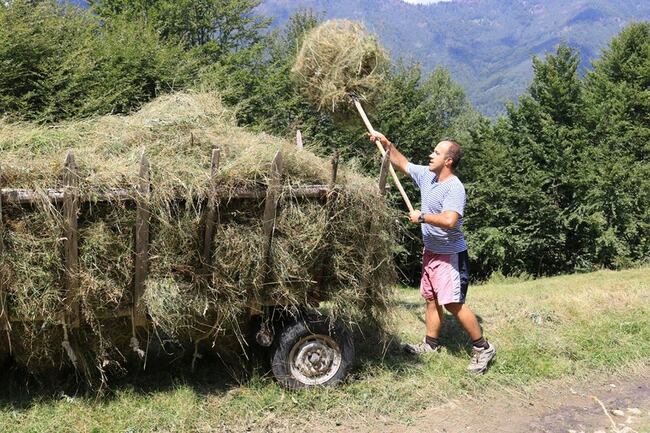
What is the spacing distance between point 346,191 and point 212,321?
5.01 feet

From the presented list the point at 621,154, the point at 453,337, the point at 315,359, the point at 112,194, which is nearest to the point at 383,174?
the point at 315,359

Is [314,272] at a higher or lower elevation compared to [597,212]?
higher

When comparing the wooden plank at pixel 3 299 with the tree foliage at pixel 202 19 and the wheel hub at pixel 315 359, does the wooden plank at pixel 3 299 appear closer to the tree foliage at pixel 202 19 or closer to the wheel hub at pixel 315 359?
the wheel hub at pixel 315 359

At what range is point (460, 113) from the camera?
5134 cm

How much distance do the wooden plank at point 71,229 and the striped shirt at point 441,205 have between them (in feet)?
10.6

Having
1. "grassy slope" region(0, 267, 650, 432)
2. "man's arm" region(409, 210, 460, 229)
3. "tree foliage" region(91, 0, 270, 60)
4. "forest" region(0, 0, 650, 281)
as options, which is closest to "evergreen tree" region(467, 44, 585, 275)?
"forest" region(0, 0, 650, 281)

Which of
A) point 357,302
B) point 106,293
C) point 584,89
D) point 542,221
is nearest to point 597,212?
point 542,221

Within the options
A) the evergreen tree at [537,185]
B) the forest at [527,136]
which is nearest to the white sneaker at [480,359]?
the forest at [527,136]

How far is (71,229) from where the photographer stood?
420cm

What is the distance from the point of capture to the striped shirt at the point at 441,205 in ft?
18.8

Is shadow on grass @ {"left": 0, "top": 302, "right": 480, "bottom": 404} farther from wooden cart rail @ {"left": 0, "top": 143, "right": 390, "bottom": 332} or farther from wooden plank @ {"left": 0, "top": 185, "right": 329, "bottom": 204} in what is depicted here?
wooden plank @ {"left": 0, "top": 185, "right": 329, "bottom": 204}

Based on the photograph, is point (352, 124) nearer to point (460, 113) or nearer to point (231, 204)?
point (231, 204)

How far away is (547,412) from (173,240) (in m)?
3.51

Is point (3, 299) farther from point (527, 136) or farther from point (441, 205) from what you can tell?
point (527, 136)
